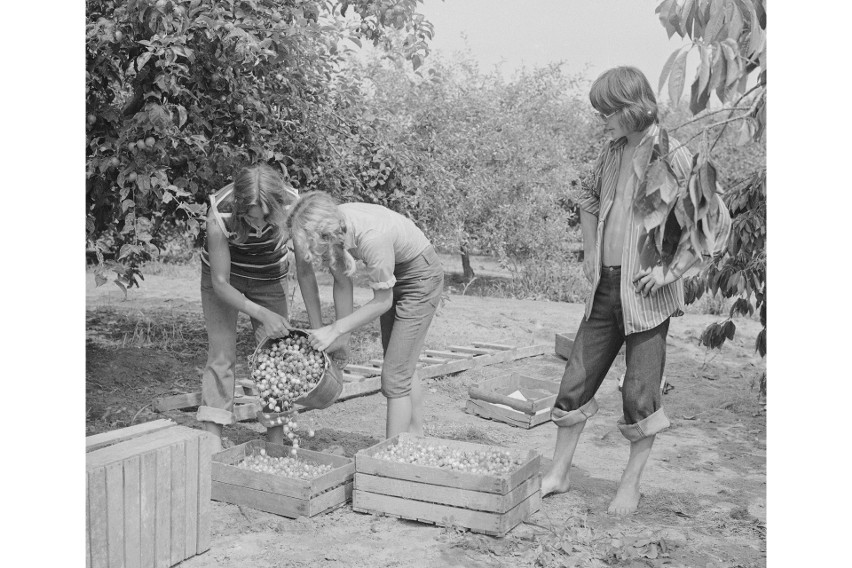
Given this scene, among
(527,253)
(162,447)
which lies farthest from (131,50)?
(527,253)

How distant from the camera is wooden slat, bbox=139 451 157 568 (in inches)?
93.7

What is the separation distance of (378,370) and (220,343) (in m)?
2.07

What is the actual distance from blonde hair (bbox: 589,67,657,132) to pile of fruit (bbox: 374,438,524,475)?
1.28 m

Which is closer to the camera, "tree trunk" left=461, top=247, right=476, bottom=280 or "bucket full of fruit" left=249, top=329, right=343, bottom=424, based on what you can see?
"bucket full of fruit" left=249, top=329, right=343, bottom=424

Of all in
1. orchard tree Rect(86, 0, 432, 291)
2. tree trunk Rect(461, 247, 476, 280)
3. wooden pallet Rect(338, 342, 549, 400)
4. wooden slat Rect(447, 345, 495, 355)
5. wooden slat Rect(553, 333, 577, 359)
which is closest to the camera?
orchard tree Rect(86, 0, 432, 291)

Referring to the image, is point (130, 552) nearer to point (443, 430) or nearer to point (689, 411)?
point (443, 430)

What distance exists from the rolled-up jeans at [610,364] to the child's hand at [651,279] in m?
0.13

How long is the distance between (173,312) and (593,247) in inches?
220

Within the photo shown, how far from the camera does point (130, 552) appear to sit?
233 cm

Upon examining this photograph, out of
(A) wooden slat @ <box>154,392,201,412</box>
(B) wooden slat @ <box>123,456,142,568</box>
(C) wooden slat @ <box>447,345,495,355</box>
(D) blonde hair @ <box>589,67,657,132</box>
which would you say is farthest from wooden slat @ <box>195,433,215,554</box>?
(C) wooden slat @ <box>447,345,495,355</box>

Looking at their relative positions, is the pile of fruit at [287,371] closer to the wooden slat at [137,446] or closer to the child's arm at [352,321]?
the child's arm at [352,321]

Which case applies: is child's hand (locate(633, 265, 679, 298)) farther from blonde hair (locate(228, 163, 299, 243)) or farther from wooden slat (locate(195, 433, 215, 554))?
wooden slat (locate(195, 433, 215, 554))
